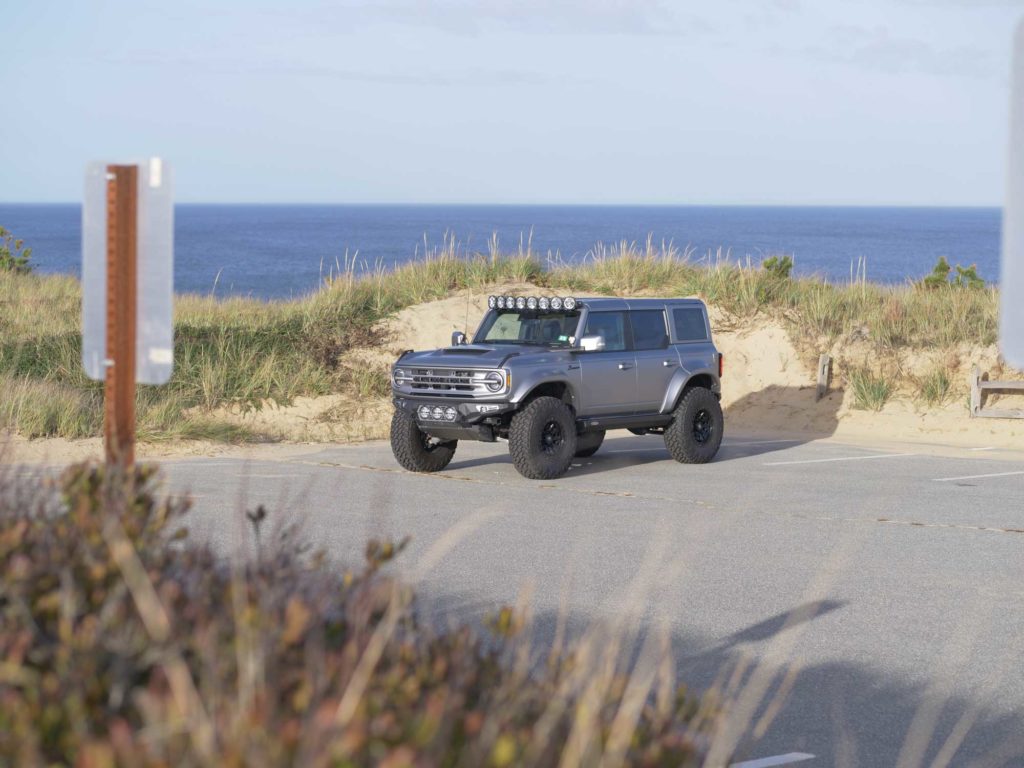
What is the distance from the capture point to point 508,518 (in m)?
12.4

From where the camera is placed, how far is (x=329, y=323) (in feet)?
78.7

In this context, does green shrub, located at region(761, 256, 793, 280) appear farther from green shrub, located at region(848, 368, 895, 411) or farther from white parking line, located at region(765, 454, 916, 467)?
white parking line, located at region(765, 454, 916, 467)

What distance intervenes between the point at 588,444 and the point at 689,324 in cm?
192

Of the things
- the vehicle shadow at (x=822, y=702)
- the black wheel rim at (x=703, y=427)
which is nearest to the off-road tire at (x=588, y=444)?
the black wheel rim at (x=703, y=427)

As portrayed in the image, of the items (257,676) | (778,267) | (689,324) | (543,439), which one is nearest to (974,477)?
(689,324)

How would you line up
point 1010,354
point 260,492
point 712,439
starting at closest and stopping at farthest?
point 1010,354, point 260,492, point 712,439

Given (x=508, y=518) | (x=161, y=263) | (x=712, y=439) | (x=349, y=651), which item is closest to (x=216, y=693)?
(x=349, y=651)

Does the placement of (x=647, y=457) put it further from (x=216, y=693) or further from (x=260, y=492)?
(x=216, y=693)

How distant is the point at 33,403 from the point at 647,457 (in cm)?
773

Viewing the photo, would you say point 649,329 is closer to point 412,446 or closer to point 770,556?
point 412,446

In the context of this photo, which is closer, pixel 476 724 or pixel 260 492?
pixel 476 724

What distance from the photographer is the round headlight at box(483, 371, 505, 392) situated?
14492 mm

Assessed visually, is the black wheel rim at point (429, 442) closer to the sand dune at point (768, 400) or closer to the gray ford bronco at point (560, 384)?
the gray ford bronco at point (560, 384)

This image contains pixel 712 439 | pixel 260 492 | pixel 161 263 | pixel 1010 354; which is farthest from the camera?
pixel 712 439
